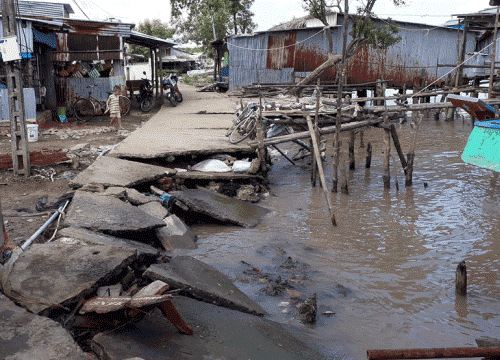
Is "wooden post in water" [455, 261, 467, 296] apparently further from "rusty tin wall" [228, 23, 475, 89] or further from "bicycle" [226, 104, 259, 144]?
"rusty tin wall" [228, 23, 475, 89]

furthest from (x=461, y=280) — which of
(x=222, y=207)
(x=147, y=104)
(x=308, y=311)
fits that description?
(x=147, y=104)

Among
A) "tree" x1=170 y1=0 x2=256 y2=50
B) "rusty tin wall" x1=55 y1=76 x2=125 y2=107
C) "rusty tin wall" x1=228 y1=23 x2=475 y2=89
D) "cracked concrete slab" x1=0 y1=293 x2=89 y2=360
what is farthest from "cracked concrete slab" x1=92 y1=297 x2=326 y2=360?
"tree" x1=170 y1=0 x2=256 y2=50

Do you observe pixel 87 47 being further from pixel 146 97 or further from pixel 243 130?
pixel 243 130

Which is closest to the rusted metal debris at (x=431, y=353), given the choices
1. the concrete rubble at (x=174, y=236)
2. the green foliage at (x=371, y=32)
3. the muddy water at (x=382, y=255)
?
the muddy water at (x=382, y=255)

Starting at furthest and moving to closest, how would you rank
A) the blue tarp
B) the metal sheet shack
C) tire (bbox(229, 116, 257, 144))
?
the metal sheet shack → the blue tarp → tire (bbox(229, 116, 257, 144))

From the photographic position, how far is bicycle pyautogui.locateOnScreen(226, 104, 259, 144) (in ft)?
31.7

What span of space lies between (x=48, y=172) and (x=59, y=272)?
5.00 metres

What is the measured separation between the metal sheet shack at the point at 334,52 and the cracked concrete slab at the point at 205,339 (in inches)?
700

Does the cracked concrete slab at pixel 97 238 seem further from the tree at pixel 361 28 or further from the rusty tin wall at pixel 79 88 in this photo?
the tree at pixel 361 28

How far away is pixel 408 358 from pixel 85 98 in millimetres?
15746

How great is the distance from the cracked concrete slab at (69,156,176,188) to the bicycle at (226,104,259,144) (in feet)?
7.26

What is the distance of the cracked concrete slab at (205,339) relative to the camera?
315 centimetres

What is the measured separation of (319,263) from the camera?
235 inches

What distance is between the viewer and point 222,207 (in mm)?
7422
